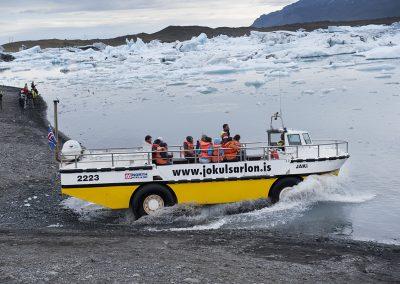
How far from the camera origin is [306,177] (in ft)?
43.0

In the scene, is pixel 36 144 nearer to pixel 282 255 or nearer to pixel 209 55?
pixel 282 255

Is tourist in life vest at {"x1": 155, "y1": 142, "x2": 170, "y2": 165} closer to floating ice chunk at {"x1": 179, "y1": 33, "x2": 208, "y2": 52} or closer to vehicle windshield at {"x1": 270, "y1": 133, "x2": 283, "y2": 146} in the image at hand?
vehicle windshield at {"x1": 270, "y1": 133, "x2": 283, "y2": 146}

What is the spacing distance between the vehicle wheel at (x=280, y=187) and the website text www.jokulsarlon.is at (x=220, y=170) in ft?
1.58

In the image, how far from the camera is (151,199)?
1246cm

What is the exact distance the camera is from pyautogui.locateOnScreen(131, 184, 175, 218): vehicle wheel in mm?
12352

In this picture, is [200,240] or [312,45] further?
[312,45]

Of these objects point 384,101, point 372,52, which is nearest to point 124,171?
point 384,101

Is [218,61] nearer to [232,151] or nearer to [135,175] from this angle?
[232,151]

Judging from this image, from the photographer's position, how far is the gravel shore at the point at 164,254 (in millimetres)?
8148

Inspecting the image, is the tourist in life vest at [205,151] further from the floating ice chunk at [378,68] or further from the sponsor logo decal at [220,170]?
the floating ice chunk at [378,68]

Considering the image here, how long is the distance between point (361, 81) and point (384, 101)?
1174cm

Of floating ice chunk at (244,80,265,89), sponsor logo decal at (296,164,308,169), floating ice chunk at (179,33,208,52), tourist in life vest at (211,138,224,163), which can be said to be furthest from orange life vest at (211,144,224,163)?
floating ice chunk at (179,33,208,52)

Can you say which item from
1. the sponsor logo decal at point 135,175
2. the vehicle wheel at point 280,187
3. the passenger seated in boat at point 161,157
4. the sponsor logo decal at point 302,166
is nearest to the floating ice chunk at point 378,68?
the sponsor logo decal at point 302,166

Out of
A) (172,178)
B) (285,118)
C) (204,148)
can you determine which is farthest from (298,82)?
(172,178)
